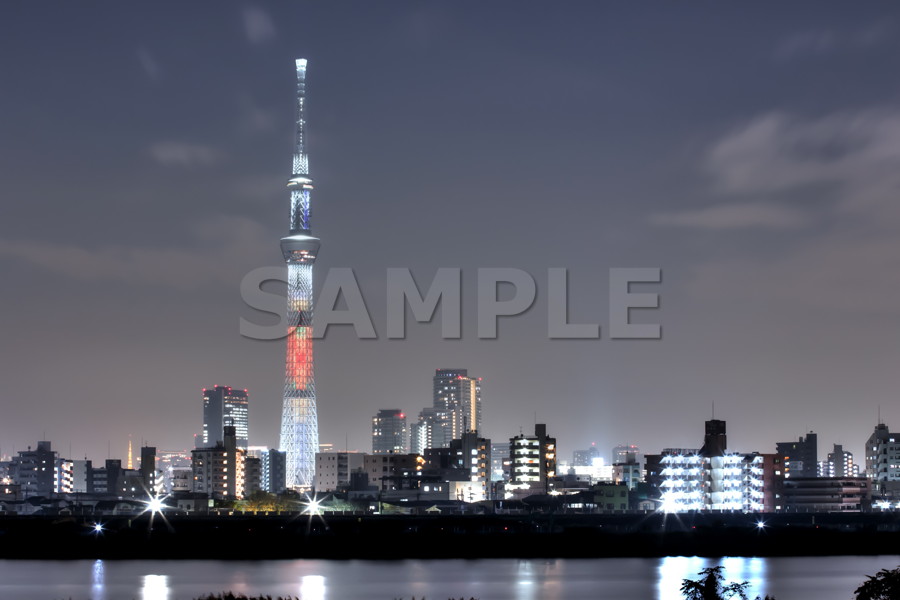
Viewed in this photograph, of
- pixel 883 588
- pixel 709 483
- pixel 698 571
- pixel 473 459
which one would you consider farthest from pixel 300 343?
pixel 883 588

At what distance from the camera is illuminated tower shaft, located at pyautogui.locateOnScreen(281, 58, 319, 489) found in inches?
7333

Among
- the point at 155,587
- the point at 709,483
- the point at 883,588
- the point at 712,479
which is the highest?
the point at 712,479

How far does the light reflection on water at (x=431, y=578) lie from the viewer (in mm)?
80000

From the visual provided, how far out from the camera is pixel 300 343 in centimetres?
18688

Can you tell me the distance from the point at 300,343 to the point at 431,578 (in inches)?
3945

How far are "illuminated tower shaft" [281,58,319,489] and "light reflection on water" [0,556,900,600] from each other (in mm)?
81181

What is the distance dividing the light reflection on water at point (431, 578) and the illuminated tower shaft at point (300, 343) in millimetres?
81181

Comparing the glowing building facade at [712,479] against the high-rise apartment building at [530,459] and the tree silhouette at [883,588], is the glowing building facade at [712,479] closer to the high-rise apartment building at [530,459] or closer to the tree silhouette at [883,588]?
the high-rise apartment building at [530,459]

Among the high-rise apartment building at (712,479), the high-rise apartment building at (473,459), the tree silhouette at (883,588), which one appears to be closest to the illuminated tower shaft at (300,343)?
the high-rise apartment building at (473,459)

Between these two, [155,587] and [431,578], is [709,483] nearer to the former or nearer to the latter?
[431,578]

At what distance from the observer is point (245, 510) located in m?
151

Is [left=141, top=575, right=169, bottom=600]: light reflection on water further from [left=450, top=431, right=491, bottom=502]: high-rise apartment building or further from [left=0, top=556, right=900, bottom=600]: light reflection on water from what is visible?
[left=450, top=431, right=491, bottom=502]: high-rise apartment building

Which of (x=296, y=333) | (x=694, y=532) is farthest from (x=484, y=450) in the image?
(x=694, y=532)

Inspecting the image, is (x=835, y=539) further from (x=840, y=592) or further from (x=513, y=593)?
(x=513, y=593)
